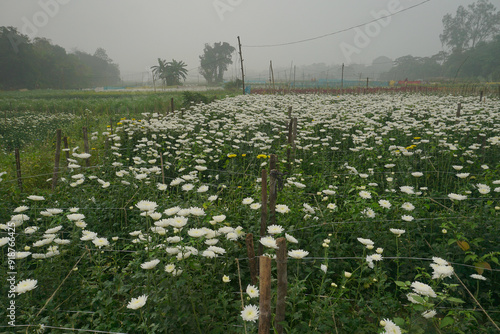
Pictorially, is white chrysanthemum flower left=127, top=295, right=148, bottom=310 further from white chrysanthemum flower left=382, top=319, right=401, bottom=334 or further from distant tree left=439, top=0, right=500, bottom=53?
distant tree left=439, top=0, right=500, bottom=53

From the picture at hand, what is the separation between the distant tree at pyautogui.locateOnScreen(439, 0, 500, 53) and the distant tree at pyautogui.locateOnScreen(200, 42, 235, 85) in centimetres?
6455

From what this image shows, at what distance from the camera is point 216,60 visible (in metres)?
85.3

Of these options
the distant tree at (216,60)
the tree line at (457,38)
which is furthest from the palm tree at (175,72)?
the tree line at (457,38)

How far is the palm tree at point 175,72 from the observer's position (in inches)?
2601

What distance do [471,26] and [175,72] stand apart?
85940mm

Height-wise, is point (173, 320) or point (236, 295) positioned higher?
point (173, 320)

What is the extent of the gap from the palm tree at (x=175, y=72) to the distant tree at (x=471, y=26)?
7582 centimetres

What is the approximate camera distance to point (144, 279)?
2402 millimetres

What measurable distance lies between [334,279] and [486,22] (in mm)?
116078

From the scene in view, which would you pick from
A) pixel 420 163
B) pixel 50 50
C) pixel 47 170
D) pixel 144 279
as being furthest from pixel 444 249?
pixel 50 50

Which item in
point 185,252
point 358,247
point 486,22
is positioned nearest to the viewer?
point 185,252

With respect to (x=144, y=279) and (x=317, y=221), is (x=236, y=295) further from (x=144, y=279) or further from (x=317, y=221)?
(x=317, y=221)

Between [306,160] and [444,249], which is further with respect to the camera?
[306,160]

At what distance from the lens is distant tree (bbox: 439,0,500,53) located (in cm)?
8775
